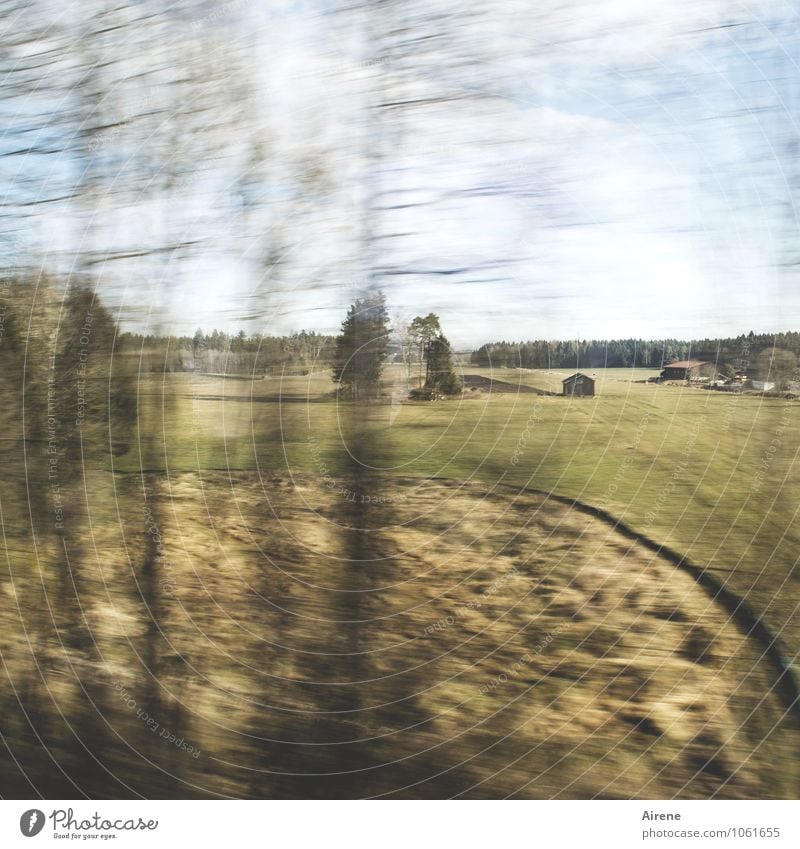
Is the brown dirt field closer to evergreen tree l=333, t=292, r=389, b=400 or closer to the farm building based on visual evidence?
evergreen tree l=333, t=292, r=389, b=400

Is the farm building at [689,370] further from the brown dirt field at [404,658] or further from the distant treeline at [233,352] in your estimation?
the distant treeline at [233,352]

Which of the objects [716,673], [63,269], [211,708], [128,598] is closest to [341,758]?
[211,708]

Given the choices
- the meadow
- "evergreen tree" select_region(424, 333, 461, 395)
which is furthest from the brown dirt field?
"evergreen tree" select_region(424, 333, 461, 395)

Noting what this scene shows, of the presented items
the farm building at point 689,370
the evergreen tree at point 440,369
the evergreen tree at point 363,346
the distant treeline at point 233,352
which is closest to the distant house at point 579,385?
the farm building at point 689,370

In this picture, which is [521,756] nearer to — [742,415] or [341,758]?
[341,758]

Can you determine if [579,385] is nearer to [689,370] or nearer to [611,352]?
[611,352]

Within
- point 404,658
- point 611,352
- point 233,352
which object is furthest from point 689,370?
point 233,352
